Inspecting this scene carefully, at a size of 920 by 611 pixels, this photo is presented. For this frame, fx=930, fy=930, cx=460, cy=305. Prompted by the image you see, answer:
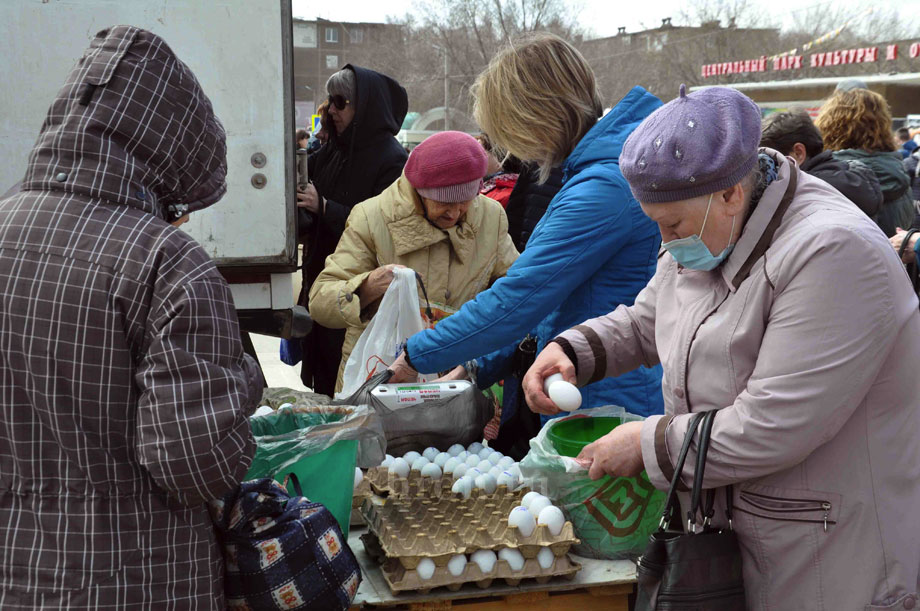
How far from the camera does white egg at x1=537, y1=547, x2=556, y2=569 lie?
7.10 ft

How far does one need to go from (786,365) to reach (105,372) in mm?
1213

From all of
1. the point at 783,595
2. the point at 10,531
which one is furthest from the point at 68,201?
the point at 783,595

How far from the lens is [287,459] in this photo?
220cm

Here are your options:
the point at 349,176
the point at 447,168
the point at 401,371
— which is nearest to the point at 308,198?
the point at 349,176

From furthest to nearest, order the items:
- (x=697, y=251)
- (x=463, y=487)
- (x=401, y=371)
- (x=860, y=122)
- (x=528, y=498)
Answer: (x=860, y=122) < (x=401, y=371) < (x=463, y=487) < (x=528, y=498) < (x=697, y=251)

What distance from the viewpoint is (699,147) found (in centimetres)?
175

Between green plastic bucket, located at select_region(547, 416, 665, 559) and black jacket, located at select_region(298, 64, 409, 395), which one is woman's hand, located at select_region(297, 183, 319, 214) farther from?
green plastic bucket, located at select_region(547, 416, 665, 559)

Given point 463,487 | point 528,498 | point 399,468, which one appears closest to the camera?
point 528,498

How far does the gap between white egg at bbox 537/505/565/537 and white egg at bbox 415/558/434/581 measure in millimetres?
279

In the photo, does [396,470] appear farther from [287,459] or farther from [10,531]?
[10,531]

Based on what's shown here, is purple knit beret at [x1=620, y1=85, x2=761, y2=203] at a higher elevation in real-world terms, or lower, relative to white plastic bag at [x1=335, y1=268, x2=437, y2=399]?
higher

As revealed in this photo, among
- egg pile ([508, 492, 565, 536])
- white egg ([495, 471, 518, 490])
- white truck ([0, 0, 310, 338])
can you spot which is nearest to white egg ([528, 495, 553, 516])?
egg pile ([508, 492, 565, 536])

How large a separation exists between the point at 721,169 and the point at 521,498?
1104 millimetres

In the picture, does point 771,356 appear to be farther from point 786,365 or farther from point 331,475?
point 331,475
